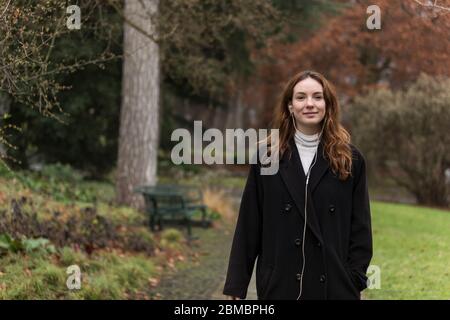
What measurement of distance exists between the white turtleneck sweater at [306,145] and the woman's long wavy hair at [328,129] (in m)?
0.04

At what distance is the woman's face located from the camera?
123 inches

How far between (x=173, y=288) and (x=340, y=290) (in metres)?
4.51

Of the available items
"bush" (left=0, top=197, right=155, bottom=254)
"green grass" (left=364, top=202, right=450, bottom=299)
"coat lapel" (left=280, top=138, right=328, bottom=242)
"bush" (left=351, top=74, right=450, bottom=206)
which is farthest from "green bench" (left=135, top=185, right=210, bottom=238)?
"coat lapel" (left=280, top=138, right=328, bottom=242)

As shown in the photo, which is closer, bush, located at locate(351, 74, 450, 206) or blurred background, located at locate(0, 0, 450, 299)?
blurred background, located at locate(0, 0, 450, 299)

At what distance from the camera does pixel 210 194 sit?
1427 cm

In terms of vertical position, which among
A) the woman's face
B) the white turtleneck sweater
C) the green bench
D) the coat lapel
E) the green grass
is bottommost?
the green grass

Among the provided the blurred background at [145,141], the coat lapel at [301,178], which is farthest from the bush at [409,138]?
the coat lapel at [301,178]

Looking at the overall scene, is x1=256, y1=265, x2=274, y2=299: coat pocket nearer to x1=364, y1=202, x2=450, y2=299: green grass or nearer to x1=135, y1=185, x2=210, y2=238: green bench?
x1=364, y1=202, x2=450, y2=299: green grass

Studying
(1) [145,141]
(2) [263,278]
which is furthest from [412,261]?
(1) [145,141]

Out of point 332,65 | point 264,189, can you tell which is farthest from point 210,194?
point 332,65

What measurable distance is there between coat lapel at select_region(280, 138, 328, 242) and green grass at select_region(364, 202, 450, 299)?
275 cm

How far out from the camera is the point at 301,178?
10.1 feet

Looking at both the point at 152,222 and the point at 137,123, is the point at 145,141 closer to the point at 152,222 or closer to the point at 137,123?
the point at 137,123

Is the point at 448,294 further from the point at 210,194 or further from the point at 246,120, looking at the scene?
the point at 246,120
